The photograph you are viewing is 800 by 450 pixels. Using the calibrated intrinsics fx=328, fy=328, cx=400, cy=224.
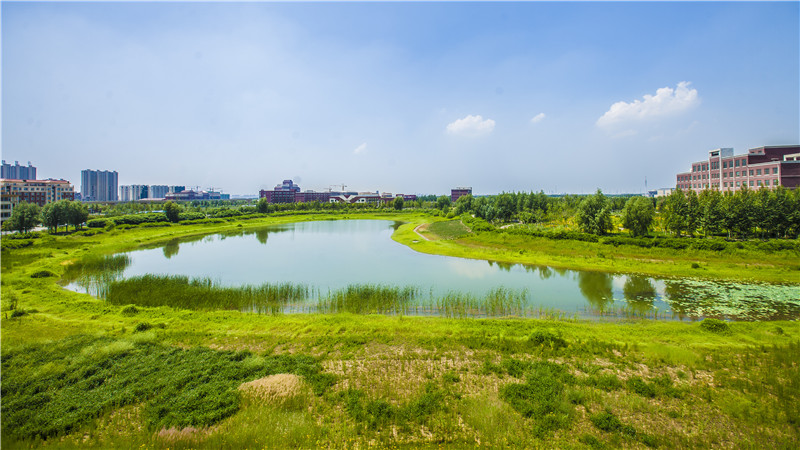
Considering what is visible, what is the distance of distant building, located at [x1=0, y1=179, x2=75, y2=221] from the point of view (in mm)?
41250

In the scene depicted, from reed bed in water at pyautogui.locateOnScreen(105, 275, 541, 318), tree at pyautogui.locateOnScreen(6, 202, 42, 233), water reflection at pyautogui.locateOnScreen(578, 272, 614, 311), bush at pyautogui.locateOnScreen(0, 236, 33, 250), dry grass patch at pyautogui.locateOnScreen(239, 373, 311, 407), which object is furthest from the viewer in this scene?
tree at pyautogui.locateOnScreen(6, 202, 42, 233)

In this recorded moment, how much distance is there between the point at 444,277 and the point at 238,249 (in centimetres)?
2234

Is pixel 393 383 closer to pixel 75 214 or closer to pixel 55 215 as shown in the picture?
pixel 55 215

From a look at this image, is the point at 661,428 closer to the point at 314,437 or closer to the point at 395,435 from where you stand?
the point at 395,435

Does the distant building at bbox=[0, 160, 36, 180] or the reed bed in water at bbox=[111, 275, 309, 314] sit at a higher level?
the distant building at bbox=[0, 160, 36, 180]

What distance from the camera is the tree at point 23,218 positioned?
36438mm

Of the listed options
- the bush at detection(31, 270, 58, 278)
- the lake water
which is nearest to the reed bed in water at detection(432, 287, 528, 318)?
the lake water

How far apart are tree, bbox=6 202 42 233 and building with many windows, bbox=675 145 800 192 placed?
7873cm

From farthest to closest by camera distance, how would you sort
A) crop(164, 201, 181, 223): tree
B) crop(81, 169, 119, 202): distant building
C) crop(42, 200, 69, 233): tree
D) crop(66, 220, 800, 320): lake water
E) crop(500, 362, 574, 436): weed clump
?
1. crop(81, 169, 119, 202): distant building
2. crop(164, 201, 181, 223): tree
3. crop(42, 200, 69, 233): tree
4. crop(66, 220, 800, 320): lake water
5. crop(500, 362, 574, 436): weed clump

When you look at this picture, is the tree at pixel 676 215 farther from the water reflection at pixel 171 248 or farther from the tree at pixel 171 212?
the tree at pixel 171 212

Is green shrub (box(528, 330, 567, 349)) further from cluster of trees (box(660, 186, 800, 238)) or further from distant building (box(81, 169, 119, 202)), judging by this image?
distant building (box(81, 169, 119, 202))

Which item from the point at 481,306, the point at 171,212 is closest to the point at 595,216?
the point at 481,306

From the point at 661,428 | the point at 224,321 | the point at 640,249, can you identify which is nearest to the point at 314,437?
the point at 661,428

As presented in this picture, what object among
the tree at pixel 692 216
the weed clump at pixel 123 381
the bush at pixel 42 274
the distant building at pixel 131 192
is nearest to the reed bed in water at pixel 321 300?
the weed clump at pixel 123 381
